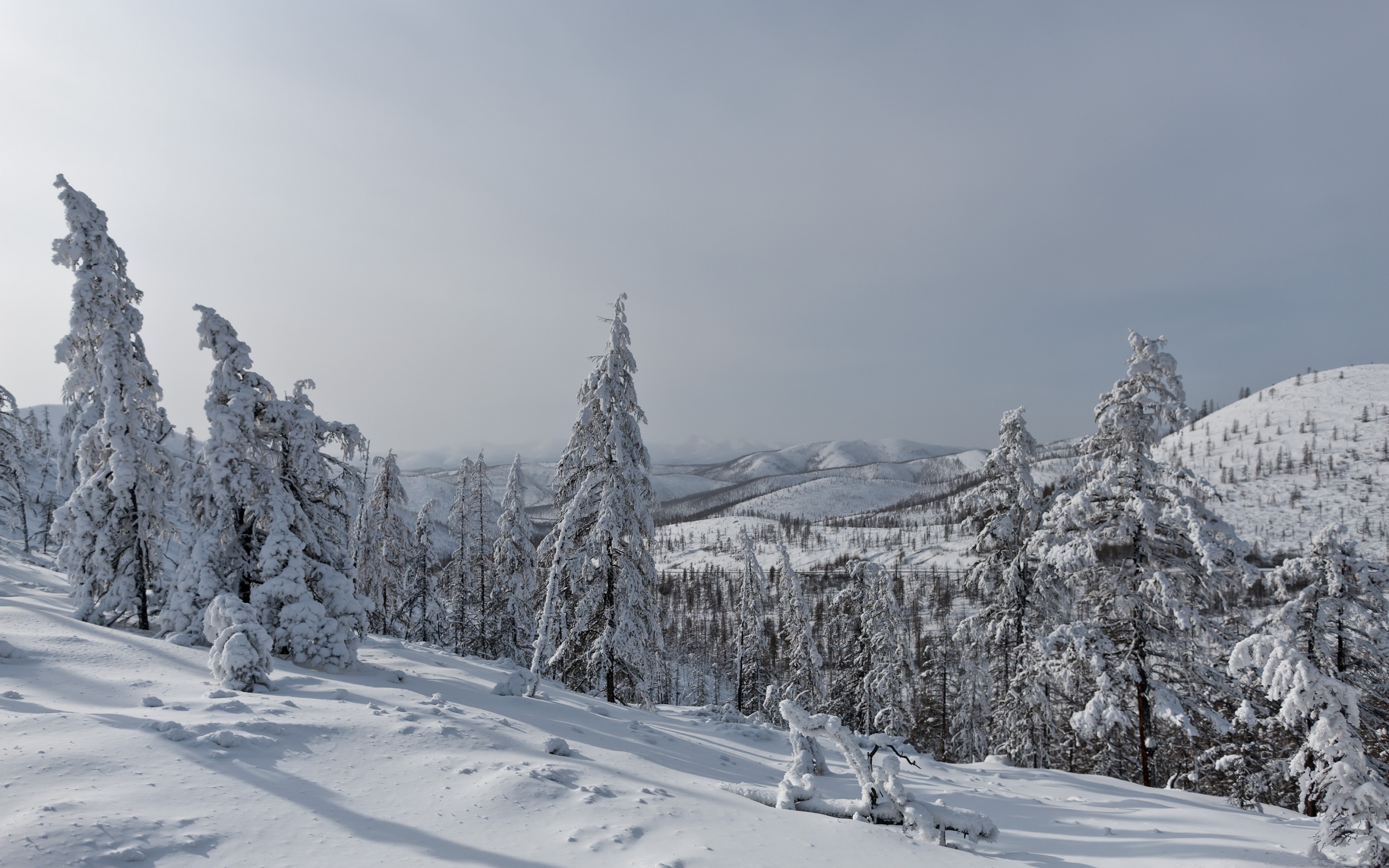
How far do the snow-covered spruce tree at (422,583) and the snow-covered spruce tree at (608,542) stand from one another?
20.2m

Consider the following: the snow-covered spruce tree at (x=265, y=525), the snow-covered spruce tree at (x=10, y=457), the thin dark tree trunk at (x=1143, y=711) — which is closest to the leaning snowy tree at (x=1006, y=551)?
the thin dark tree trunk at (x=1143, y=711)

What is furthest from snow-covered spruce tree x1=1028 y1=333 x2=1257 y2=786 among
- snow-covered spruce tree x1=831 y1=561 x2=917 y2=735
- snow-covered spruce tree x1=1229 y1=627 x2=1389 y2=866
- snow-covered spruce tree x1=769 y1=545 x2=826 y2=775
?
snow-covered spruce tree x1=769 y1=545 x2=826 y2=775

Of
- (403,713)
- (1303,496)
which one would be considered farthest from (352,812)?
(1303,496)

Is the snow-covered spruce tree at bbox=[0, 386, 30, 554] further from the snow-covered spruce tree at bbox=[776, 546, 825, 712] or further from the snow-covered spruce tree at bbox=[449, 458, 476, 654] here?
the snow-covered spruce tree at bbox=[776, 546, 825, 712]

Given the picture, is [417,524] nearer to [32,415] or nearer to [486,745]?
[486,745]

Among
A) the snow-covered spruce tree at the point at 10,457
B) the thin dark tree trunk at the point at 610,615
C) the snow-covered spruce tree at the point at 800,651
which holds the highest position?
the snow-covered spruce tree at the point at 10,457

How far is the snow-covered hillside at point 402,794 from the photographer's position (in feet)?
18.3

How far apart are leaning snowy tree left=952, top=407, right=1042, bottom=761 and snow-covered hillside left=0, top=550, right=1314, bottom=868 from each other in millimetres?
8727

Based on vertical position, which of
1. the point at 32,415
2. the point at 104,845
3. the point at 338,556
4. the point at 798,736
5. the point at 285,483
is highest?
the point at 32,415

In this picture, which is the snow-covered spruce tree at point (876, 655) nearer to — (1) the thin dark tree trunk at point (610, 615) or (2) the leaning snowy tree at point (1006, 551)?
(2) the leaning snowy tree at point (1006, 551)

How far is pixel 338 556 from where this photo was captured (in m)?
→ 16.6

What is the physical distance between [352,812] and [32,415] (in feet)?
217

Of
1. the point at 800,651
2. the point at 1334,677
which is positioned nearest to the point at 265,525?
the point at 1334,677

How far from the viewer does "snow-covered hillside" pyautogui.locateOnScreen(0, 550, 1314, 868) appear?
557 centimetres
